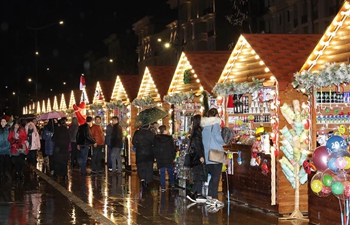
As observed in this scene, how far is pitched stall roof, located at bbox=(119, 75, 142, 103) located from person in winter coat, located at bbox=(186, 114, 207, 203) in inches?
410

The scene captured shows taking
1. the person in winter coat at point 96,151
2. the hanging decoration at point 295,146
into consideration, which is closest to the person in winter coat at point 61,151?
the person in winter coat at point 96,151

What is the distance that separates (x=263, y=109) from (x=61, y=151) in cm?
760

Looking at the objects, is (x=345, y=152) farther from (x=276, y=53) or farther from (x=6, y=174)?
(x=6, y=174)

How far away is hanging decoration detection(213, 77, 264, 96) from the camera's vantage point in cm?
1429

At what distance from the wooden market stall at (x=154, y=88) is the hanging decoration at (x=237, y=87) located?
264 inches

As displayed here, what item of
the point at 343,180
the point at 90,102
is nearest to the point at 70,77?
the point at 90,102

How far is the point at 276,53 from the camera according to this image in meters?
14.3

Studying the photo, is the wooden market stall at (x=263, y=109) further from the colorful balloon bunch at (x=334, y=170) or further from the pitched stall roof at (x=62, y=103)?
the pitched stall roof at (x=62, y=103)

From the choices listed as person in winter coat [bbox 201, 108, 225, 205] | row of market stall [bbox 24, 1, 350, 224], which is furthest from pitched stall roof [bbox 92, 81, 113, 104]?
person in winter coat [bbox 201, 108, 225, 205]

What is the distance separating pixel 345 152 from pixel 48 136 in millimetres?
16881

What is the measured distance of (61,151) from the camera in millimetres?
21438

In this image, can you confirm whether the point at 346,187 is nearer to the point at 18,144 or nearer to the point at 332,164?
the point at 332,164

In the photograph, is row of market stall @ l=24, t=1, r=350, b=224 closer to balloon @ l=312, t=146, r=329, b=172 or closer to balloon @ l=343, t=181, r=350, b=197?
balloon @ l=312, t=146, r=329, b=172

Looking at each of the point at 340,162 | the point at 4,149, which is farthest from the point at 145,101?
the point at 340,162
